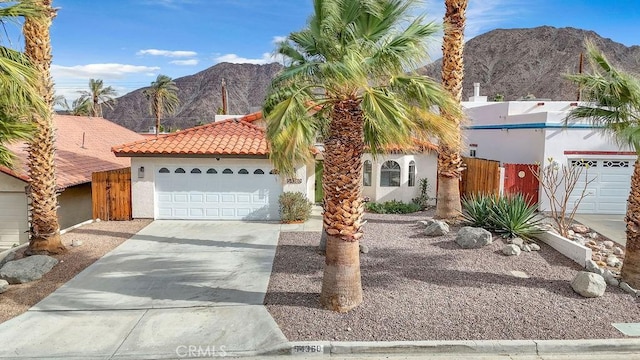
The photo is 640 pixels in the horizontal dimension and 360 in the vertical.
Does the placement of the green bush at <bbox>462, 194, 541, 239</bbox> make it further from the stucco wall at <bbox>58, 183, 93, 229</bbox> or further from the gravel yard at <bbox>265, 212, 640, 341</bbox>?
the stucco wall at <bbox>58, 183, 93, 229</bbox>

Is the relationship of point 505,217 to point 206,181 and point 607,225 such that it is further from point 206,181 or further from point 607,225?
point 206,181

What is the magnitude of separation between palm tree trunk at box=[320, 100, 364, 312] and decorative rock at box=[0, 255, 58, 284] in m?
7.11

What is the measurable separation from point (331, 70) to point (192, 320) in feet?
16.7

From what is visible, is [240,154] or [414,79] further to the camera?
[240,154]

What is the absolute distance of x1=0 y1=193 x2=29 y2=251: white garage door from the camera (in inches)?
621

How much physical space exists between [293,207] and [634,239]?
10.4 meters

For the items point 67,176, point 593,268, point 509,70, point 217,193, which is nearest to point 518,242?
point 593,268

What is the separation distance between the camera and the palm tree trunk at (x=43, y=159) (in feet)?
35.5

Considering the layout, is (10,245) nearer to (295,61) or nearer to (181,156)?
(181,156)

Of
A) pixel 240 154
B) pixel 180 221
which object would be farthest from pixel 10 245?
pixel 240 154

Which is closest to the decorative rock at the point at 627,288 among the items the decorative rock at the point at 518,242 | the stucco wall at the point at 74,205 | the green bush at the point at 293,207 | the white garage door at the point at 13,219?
the decorative rock at the point at 518,242

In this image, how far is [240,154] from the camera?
1562cm

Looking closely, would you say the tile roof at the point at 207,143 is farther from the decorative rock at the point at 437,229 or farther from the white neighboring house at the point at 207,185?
the decorative rock at the point at 437,229

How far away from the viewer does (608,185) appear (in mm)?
16875
